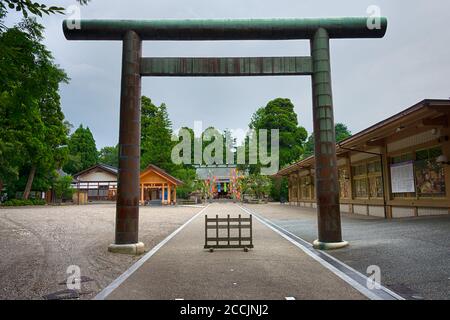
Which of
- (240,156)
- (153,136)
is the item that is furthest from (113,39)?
(240,156)

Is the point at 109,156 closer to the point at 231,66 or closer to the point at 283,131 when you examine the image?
the point at 283,131

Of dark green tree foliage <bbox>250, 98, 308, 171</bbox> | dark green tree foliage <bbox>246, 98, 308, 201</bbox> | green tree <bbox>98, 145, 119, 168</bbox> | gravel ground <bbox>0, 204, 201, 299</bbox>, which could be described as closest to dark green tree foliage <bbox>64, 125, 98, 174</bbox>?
green tree <bbox>98, 145, 119, 168</bbox>

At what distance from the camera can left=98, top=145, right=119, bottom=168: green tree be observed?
3142 inches

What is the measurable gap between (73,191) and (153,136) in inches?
513

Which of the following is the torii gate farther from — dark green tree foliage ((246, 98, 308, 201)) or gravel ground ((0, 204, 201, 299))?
dark green tree foliage ((246, 98, 308, 201))

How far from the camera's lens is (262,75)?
9.34 metres

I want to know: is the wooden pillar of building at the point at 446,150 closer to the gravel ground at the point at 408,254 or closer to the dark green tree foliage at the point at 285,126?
the gravel ground at the point at 408,254

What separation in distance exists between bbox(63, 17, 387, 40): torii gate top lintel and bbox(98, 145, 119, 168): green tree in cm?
7229

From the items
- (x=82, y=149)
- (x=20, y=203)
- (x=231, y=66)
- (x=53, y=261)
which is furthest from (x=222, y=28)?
(x=82, y=149)

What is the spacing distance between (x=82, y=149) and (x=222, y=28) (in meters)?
60.3

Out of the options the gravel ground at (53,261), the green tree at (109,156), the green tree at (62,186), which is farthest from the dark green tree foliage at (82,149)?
the gravel ground at (53,261)

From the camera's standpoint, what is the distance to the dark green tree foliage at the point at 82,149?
201 ft
